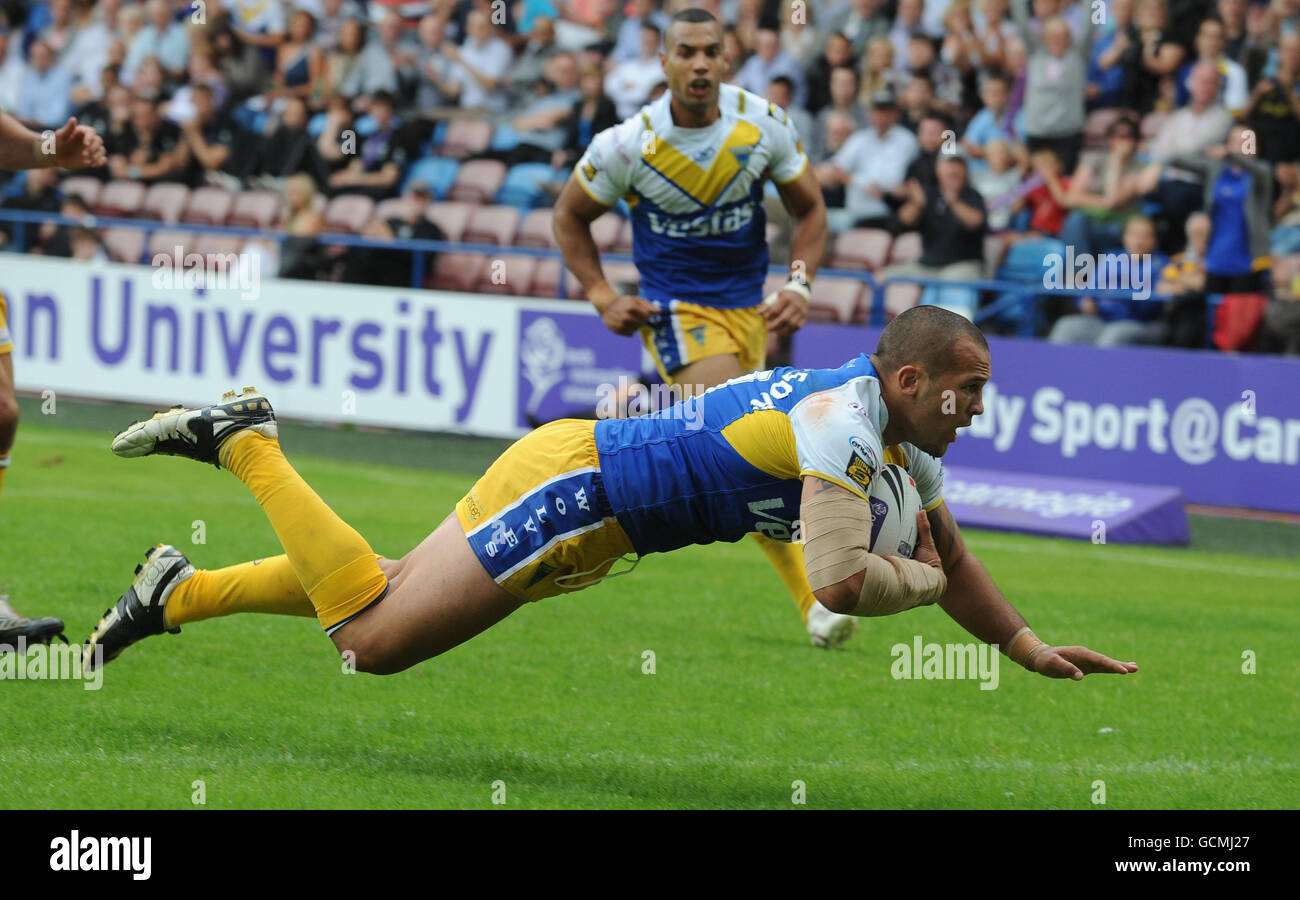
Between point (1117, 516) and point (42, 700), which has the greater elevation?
point (1117, 516)

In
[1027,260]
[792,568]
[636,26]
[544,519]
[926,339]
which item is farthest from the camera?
[636,26]

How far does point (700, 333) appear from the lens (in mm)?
8883

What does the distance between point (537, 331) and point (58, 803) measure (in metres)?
10.3

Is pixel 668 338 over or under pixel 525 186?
under

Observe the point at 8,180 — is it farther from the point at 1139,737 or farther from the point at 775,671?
the point at 1139,737

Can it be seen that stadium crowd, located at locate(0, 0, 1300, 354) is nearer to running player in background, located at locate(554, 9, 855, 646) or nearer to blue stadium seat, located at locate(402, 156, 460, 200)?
blue stadium seat, located at locate(402, 156, 460, 200)

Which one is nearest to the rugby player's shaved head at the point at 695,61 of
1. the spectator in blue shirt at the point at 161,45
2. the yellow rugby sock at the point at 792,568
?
the yellow rugby sock at the point at 792,568

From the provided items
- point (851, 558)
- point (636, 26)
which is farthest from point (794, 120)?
point (851, 558)

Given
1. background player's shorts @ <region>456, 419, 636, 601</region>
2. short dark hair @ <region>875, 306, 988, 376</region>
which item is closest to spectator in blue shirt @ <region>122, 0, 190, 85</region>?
background player's shorts @ <region>456, 419, 636, 601</region>

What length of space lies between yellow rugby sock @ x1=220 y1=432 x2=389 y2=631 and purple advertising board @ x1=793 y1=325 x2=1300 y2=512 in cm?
849

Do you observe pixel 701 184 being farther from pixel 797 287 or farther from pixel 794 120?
pixel 794 120

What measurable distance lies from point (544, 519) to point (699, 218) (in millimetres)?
3573

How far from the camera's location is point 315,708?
22.2 feet

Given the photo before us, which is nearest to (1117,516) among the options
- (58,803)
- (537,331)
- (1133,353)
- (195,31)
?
(1133,353)
